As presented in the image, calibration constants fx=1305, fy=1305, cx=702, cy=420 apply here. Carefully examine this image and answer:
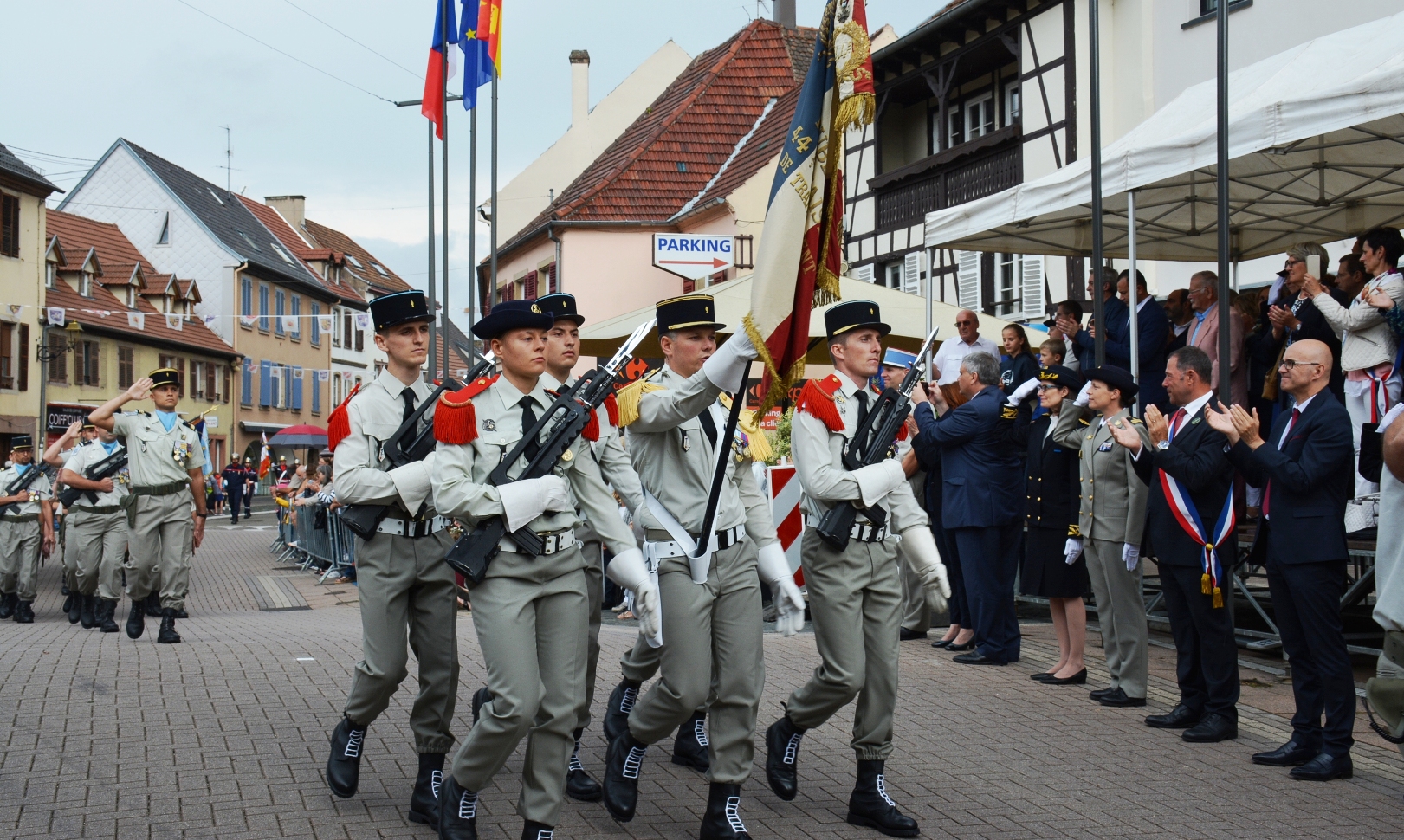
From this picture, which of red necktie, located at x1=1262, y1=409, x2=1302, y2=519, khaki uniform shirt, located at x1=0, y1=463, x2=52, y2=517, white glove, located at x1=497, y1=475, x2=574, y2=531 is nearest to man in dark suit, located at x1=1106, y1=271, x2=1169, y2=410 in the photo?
red necktie, located at x1=1262, y1=409, x2=1302, y2=519

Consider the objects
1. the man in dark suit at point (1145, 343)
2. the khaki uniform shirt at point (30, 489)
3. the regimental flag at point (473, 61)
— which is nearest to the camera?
the man in dark suit at point (1145, 343)

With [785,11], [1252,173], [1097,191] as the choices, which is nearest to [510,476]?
[1097,191]

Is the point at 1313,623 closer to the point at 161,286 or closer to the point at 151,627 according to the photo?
the point at 151,627

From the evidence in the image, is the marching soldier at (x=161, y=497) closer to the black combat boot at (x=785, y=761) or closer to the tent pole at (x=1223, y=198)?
the black combat boot at (x=785, y=761)

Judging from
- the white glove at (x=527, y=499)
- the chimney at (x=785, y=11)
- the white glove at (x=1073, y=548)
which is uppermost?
the chimney at (x=785, y=11)

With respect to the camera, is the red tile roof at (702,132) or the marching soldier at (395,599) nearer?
the marching soldier at (395,599)

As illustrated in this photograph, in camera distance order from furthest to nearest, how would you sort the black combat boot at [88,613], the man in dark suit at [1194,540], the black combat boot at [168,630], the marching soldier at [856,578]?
the black combat boot at [88,613]
the black combat boot at [168,630]
the man in dark suit at [1194,540]
the marching soldier at [856,578]

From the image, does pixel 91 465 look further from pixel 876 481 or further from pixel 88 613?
pixel 876 481

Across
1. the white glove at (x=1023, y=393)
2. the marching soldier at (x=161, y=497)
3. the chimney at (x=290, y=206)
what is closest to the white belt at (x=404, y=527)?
the white glove at (x=1023, y=393)

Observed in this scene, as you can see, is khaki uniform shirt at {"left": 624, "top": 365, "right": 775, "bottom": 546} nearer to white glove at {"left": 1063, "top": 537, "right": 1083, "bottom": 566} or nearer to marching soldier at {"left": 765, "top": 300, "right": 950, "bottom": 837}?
marching soldier at {"left": 765, "top": 300, "right": 950, "bottom": 837}

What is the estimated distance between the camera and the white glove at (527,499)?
456cm

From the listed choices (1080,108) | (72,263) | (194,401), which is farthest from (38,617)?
(194,401)

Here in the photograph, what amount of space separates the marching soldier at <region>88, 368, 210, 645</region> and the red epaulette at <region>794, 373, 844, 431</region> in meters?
6.89

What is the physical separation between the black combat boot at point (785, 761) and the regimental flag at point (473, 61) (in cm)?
1148
